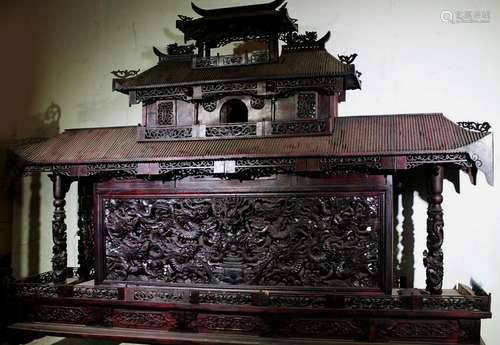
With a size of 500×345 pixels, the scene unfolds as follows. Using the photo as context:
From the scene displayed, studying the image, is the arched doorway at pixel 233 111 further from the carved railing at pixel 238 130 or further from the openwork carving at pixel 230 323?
the openwork carving at pixel 230 323

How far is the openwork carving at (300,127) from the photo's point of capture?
11.3ft

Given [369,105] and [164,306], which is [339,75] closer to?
[369,105]

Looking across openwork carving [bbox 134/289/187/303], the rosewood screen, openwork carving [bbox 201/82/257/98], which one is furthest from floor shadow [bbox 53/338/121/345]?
openwork carving [bbox 201/82/257/98]

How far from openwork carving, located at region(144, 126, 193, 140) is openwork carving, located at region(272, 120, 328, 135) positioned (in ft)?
2.34

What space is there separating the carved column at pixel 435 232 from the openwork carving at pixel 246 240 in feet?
1.20

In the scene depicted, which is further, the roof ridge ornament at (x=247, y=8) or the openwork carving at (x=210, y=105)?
the openwork carving at (x=210, y=105)

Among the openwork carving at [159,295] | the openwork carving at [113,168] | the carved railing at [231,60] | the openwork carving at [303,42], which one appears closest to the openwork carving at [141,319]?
the openwork carving at [159,295]

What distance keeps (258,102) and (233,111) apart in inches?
19.8

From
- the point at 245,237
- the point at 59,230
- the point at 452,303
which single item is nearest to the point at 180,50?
the point at 245,237

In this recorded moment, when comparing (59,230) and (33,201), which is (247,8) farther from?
(33,201)

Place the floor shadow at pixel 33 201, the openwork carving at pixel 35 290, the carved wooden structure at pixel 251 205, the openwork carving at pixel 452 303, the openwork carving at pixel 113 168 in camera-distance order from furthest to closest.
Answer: the floor shadow at pixel 33 201 < the openwork carving at pixel 35 290 < the openwork carving at pixel 113 168 < the carved wooden structure at pixel 251 205 < the openwork carving at pixel 452 303

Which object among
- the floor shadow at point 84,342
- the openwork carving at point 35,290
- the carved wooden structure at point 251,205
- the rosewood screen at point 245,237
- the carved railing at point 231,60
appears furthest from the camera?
the floor shadow at point 84,342

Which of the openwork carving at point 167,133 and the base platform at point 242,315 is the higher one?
the openwork carving at point 167,133

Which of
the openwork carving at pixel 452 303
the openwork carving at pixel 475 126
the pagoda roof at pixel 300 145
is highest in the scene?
the openwork carving at pixel 475 126
